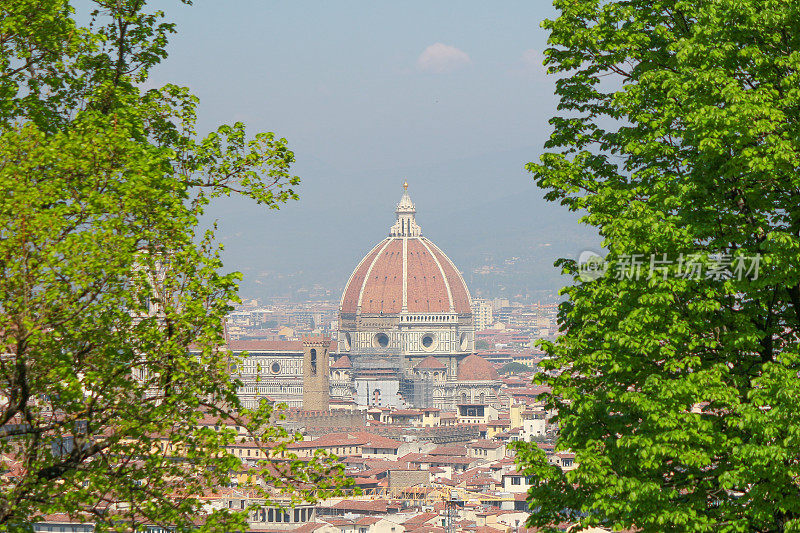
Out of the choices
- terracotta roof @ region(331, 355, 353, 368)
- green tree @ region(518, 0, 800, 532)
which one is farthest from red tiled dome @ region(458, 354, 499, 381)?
green tree @ region(518, 0, 800, 532)

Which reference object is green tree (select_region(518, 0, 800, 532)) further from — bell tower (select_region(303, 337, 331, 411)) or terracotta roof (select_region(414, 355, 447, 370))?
terracotta roof (select_region(414, 355, 447, 370))

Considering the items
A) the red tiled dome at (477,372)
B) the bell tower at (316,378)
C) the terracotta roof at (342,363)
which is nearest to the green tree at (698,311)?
the bell tower at (316,378)

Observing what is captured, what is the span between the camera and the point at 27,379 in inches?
447

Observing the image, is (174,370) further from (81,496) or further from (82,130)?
(82,130)

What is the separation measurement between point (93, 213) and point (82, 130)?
1357 mm

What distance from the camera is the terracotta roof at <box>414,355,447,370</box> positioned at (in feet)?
604

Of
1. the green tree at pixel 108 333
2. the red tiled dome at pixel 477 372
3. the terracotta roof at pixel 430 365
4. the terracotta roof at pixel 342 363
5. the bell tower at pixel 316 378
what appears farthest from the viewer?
the terracotta roof at pixel 342 363

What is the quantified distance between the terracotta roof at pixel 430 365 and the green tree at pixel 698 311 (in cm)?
16921

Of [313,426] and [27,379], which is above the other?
[27,379]

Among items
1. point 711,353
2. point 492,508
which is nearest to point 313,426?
point 492,508

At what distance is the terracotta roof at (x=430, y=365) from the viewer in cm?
18425

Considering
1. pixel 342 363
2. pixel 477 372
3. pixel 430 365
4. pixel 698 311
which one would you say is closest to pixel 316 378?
pixel 430 365

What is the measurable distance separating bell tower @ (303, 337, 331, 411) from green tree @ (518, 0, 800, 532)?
14770 centimetres

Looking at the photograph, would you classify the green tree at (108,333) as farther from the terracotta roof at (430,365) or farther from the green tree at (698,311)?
the terracotta roof at (430,365)
